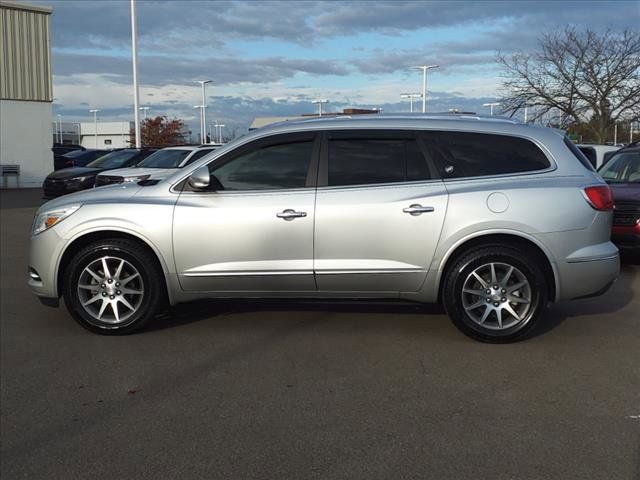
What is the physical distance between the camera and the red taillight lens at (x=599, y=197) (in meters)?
5.29

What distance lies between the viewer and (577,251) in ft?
17.4

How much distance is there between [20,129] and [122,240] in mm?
25072

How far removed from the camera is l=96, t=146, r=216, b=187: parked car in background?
13.2 meters

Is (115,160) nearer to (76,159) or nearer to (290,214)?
(76,159)

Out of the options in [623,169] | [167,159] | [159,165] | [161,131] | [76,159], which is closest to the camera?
[623,169]

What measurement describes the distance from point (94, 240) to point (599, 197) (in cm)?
423

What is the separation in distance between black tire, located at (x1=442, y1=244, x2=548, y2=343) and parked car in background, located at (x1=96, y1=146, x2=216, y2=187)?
8.51 meters

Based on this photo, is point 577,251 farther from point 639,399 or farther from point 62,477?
point 62,477

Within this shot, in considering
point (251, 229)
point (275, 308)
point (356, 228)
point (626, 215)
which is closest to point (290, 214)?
point (251, 229)

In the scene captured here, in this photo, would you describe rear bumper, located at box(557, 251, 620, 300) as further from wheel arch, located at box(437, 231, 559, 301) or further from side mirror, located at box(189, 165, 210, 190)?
side mirror, located at box(189, 165, 210, 190)

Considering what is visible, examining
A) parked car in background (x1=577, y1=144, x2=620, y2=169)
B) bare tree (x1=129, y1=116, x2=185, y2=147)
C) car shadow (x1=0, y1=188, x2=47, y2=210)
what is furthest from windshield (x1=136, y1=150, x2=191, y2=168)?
bare tree (x1=129, y1=116, x2=185, y2=147)

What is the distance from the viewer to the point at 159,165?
559 inches

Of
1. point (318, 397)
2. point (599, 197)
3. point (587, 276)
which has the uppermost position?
point (599, 197)

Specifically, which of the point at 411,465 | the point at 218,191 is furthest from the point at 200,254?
the point at 411,465
